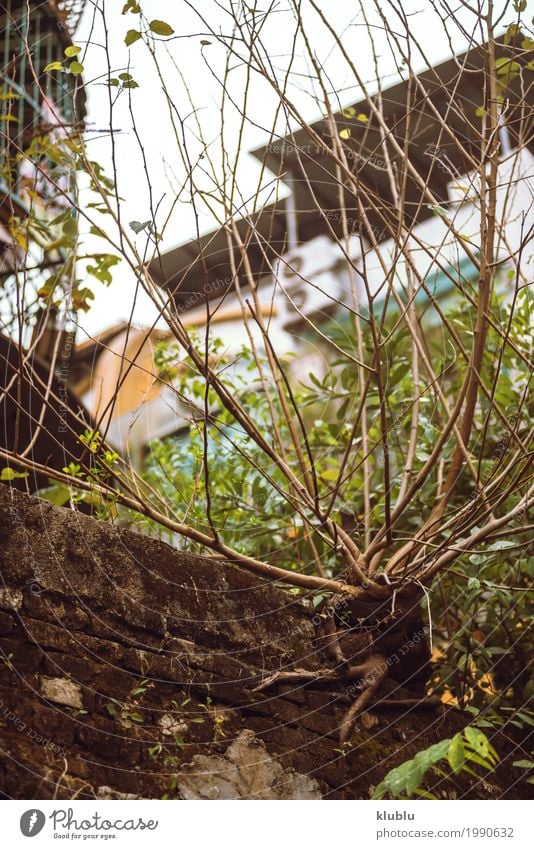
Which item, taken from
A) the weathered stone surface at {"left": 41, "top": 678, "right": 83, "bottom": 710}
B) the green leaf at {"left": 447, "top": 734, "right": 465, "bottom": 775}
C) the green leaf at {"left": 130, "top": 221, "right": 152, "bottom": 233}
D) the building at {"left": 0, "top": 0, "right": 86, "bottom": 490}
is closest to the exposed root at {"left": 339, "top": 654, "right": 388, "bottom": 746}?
the green leaf at {"left": 447, "top": 734, "right": 465, "bottom": 775}

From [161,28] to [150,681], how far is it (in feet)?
4.11

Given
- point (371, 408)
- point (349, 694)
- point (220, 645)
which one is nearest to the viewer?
point (220, 645)

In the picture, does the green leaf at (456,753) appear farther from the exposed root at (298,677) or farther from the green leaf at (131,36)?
the green leaf at (131,36)

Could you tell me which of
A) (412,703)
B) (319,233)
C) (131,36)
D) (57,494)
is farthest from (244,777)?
(319,233)

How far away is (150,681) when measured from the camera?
4.24 feet

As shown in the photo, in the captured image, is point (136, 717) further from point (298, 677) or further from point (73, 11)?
point (73, 11)

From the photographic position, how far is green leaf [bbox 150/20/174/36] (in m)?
1.60

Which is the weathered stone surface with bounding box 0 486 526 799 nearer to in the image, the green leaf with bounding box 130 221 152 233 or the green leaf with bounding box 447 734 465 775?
the green leaf with bounding box 447 734 465 775

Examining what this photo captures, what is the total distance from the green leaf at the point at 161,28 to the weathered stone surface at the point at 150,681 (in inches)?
38.3
